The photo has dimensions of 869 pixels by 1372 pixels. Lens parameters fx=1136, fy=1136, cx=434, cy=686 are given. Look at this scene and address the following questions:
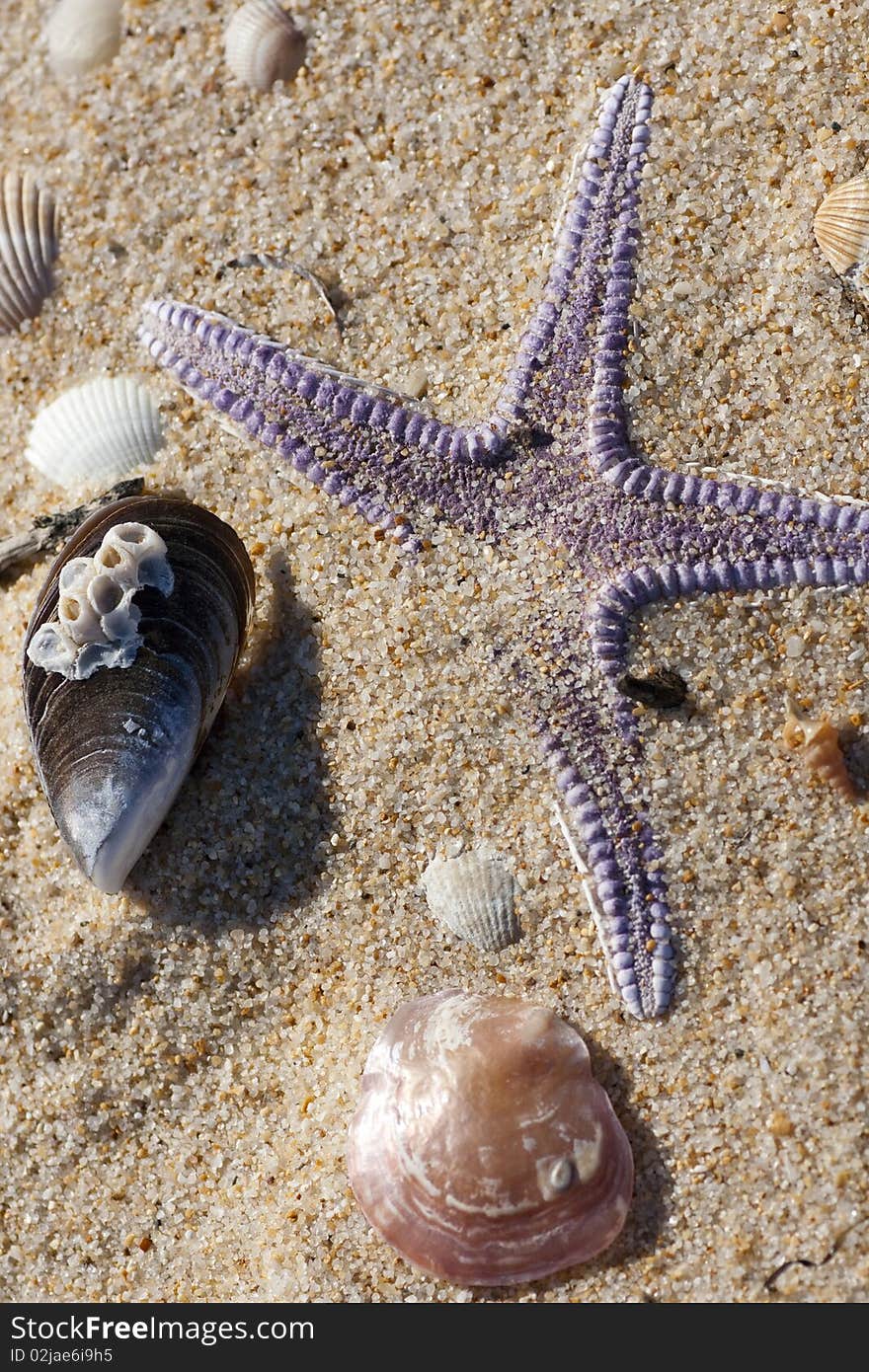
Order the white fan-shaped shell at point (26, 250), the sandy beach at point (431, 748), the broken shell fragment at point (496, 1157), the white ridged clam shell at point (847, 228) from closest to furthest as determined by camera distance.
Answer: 1. the broken shell fragment at point (496, 1157)
2. the sandy beach at point (431, 748)
3. the white ridged clam shell at point (847, 228)
4. the white fan-shaped shell at point (26, 250)

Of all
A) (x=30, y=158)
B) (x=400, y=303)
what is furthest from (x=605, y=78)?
(x=30, y=158)

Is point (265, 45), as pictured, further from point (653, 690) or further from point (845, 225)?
point (653, 690)

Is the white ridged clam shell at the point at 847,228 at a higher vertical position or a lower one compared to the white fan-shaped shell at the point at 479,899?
higher

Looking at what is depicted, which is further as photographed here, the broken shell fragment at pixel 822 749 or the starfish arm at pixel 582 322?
the starfish arm at pixel 582 322

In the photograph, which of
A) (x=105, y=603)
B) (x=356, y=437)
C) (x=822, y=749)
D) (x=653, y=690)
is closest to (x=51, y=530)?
(x=105, y=603)

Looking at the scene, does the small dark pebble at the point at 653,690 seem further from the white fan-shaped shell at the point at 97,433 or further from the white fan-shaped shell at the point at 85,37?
the white fan-shaped shell at the point at 85,37

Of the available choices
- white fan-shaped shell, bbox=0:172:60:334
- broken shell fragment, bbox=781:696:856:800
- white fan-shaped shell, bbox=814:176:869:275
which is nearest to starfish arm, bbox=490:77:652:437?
white fan-shaped shell, bbox=814:176:869:275

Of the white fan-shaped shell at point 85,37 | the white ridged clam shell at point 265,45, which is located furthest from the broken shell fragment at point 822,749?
the white fan-shaped shell at point 85,37

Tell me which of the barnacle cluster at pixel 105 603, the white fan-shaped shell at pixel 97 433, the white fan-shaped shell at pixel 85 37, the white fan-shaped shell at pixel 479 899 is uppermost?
the white fan-shaped shell at pixel 85 37
